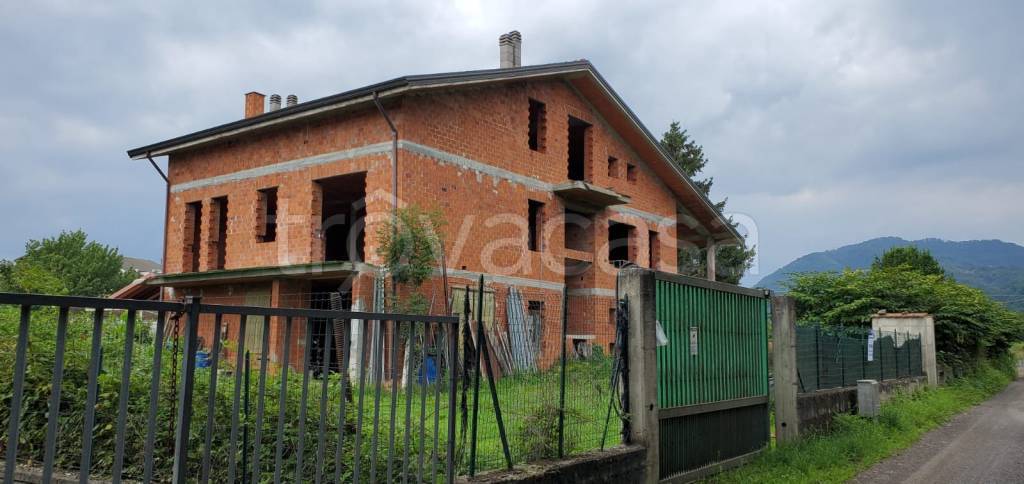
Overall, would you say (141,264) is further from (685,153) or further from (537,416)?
(537,416)

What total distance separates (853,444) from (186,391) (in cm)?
991

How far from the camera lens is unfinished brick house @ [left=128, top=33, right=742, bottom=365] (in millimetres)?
16625

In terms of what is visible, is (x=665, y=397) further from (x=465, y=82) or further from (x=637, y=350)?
(x=465, y=82)

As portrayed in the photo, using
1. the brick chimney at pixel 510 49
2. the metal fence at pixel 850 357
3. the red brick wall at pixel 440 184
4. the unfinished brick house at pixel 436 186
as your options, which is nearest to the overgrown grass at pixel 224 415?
the metal fence at pixel 850 357

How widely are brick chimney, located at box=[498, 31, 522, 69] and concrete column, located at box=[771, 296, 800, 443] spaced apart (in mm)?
13801

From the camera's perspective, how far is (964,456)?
1073 centimetres

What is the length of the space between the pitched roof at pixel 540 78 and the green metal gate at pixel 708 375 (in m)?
9.06

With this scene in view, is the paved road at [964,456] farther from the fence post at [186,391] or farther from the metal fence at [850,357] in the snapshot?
the fence post at [186,391]

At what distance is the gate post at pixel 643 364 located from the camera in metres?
7.38

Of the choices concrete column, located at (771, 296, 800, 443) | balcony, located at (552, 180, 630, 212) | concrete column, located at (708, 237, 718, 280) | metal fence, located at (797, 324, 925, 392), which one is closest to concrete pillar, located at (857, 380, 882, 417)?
metal fence, located at (797, 324, 925, 392)

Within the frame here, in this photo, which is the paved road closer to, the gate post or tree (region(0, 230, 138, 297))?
the gate post

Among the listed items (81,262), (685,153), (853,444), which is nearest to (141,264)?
(81,262)

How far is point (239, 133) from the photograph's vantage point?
61.6 ft

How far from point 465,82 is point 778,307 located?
9.23 metres
